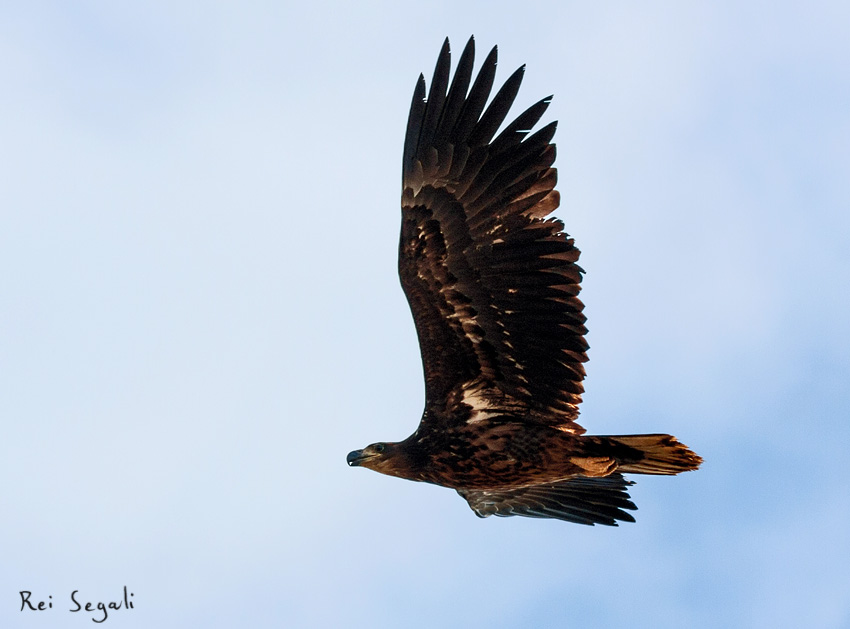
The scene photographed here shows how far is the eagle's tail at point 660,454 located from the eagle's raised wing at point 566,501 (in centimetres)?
89

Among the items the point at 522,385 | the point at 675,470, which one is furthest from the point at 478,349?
the point at 675,470

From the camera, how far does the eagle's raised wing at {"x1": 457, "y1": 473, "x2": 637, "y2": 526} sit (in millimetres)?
12578

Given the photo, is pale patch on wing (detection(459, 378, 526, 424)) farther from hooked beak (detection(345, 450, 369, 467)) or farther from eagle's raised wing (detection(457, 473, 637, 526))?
eagle's raised wing (detection(457, 473, 637, 526))

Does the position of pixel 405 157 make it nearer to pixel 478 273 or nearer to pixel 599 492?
pixel 478 273

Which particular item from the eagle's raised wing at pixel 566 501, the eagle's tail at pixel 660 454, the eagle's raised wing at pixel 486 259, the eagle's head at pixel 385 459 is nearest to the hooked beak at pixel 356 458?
the eagle's head at pixel 385 459

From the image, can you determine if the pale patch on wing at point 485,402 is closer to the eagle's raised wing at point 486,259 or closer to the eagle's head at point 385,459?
the eagle's raised wing at point 486,259

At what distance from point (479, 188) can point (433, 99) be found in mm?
833

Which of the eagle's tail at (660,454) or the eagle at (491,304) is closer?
the eagle at (491,304)

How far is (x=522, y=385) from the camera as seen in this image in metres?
11.6

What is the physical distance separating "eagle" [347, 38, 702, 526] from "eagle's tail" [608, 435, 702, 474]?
0.4 inches

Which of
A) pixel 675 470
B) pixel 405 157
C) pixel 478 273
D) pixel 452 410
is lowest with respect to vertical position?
pixel 675 470

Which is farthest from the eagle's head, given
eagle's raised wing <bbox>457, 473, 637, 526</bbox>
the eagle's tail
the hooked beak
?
the eagle's tail

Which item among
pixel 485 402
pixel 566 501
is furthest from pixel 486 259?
pixel 566 501

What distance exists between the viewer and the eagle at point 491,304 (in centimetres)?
1115
